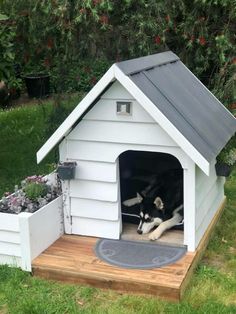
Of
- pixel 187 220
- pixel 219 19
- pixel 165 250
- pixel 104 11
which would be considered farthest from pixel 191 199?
pixel 219 19

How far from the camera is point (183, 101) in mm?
4844

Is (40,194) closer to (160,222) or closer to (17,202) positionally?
(17,202)

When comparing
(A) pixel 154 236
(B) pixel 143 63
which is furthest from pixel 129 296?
(B) pixel 143 63

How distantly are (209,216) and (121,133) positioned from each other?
1.36 metres

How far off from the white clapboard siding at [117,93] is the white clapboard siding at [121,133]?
0.22 m

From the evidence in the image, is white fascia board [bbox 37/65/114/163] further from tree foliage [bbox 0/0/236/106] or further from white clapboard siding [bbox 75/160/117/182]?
tree foliage [bbox 0/0/236/106]

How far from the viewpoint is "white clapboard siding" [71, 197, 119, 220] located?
487cm

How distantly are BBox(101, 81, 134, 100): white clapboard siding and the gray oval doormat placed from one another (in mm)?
1293

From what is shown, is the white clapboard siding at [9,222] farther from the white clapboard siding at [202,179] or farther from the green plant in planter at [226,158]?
the green plant in planter at [226,158]

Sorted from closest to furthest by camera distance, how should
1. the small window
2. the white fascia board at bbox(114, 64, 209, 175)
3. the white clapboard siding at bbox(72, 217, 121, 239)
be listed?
the white fascia board at bbox(114, 64, 209, 175) → the small window → the white clapboard siding at bbox(72, 217, 121, 239)

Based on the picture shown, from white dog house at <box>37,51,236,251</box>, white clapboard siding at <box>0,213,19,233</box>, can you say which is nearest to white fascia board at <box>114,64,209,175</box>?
white dog house at <box>37,51,236,251</box>

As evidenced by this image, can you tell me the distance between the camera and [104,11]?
276 inches

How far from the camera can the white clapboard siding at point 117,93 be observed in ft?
15.0

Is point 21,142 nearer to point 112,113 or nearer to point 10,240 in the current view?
point 10,240
